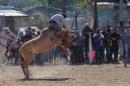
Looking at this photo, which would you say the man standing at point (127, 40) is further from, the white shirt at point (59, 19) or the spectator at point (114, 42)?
the white shirt at point (59, 19)

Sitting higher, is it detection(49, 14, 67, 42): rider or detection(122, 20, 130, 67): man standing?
detection(49, 14, 67, 42): rider

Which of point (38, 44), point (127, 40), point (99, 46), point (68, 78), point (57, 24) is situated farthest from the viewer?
point (99, 46)

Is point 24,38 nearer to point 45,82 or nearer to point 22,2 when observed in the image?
point 45,82

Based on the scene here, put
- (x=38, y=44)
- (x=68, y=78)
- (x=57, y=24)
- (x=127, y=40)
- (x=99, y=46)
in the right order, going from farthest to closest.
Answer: (x=99, y=46), (x=127, y=40), (x=38, y=44), (x=57, y=24), (x=68, y=78)

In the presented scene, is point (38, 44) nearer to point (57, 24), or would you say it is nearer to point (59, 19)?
point (57, 24)

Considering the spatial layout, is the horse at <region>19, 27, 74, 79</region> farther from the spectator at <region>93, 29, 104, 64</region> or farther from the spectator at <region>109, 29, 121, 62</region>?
the spectator at <region>109, 29, 121, 62</region>

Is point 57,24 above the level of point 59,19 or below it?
below

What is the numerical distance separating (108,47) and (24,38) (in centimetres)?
423

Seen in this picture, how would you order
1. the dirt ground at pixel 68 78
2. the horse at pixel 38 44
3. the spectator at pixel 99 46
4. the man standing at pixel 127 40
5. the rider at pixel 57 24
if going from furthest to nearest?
the spectator at pixel 99 46, the man standing at pixel 127 40, the horse at pixel 38 44, the rider at pixel 57 24, the dirt ground at pixel 68 78

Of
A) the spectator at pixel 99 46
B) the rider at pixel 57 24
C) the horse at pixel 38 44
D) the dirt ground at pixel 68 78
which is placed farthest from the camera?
the spectator at pixel 99 46

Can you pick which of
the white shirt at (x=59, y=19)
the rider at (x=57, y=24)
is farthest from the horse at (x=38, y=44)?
the white shirt at (x=59, y=19)

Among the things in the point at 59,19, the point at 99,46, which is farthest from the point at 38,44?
the point at 99,46

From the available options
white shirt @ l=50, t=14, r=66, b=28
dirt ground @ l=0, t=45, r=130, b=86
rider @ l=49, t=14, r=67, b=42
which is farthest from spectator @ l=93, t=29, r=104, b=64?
white shirt @ l=50, t=14, r=66, b=28

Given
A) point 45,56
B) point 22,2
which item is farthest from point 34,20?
point 22,2
